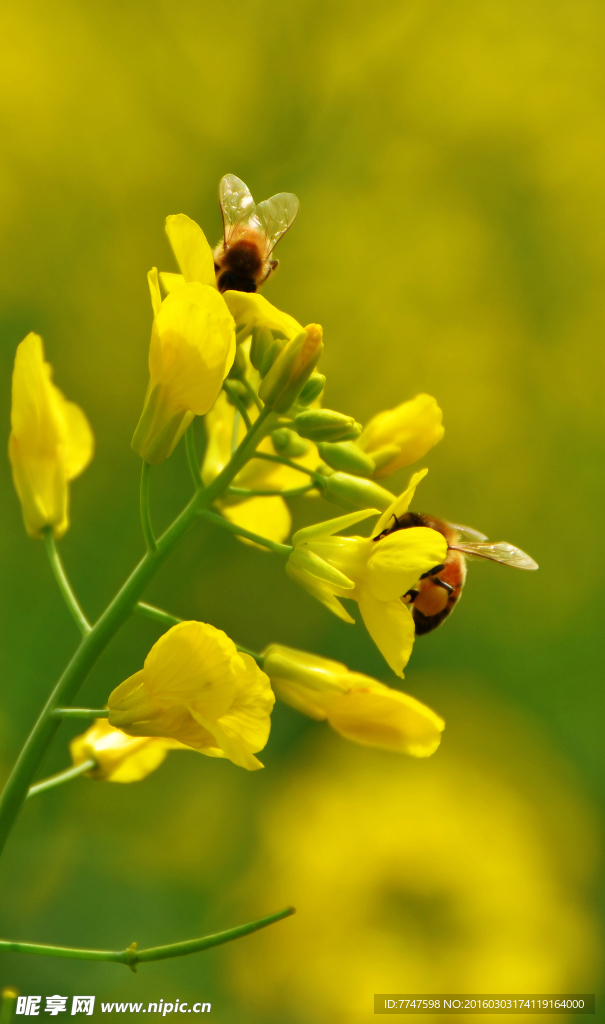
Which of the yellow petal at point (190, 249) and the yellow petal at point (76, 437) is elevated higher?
the yellow petal at point (190, 249)

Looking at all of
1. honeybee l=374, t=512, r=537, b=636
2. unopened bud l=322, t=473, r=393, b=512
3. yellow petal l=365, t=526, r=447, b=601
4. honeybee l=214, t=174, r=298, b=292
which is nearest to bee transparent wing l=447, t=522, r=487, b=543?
honeybee l=374, t=512, r=537, b=636

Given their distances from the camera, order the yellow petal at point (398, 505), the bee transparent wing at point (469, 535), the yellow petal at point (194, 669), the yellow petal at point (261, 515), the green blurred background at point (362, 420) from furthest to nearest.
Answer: the green blurred background at point (362, 420), the bee transparent wing at point (469, 535), the yellow petal at point (261, 515), the yellow petal at point (398, 505), the yellow petal at point (194, 669)

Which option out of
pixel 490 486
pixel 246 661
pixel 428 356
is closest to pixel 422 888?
pixel 490 486

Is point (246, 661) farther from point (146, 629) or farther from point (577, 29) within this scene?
point (577, 29)

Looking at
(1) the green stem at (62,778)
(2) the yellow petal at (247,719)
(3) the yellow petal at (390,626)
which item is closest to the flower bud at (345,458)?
(3) the yellow petal at (390,626)

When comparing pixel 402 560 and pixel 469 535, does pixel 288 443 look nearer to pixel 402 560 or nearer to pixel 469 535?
pixel 402 560

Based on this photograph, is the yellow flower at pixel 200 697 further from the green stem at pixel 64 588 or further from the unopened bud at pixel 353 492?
the unopened bud at pixel 353 492

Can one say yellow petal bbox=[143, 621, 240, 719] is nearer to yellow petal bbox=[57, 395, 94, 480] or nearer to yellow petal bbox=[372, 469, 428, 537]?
yellow petal bbox=[372, 469, 428, 537]

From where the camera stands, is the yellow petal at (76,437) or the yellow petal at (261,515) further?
the yellow petal at (261,515)
